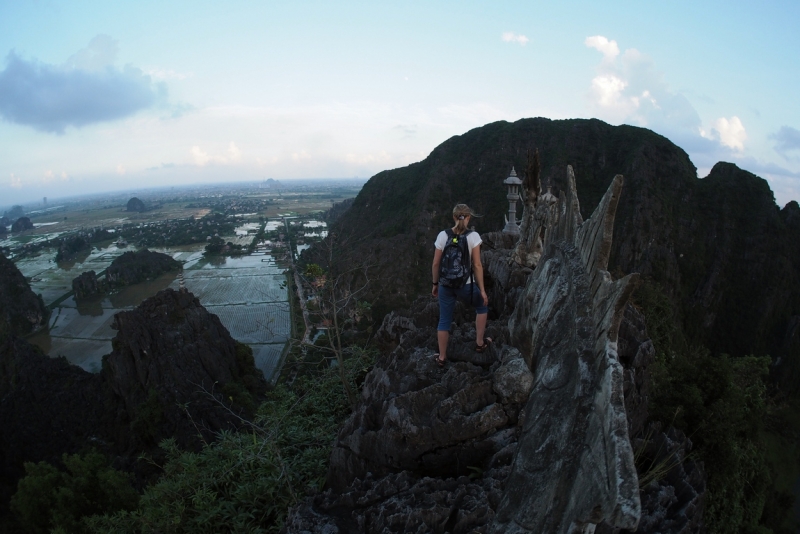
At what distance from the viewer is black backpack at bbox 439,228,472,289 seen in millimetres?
4949

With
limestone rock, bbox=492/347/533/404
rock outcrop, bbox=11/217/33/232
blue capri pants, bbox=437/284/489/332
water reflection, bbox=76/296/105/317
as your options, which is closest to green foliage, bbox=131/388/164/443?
blue capri pants, bbox=437/284/489/332

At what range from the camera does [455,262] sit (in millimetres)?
5023

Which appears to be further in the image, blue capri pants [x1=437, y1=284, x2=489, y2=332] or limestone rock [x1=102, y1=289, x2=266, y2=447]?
limestone rock [x1=102, y1=289, x2=266, y2=447]

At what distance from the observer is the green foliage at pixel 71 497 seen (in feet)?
43.9

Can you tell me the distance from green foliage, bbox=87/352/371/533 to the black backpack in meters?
3.21

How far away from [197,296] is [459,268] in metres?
55.8

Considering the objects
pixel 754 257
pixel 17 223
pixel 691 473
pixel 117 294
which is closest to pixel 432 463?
pixel 691 473

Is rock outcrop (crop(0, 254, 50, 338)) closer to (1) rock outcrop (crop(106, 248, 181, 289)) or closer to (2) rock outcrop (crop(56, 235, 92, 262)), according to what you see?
(1) rock outcrop (crop(106, 248, 181, 289))

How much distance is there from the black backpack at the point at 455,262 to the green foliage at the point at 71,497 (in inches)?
559

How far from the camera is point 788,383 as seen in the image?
44.9 metres

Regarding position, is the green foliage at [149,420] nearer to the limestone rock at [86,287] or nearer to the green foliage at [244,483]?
the green foliage at [244,483]

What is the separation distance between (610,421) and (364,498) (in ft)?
10.3

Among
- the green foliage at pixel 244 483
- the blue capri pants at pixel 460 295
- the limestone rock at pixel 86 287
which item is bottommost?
the limestone rock at pixel 86 287

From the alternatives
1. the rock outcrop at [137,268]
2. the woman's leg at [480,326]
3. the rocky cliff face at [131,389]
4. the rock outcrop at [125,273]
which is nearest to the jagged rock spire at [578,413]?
the woman's leg at [480,326]
